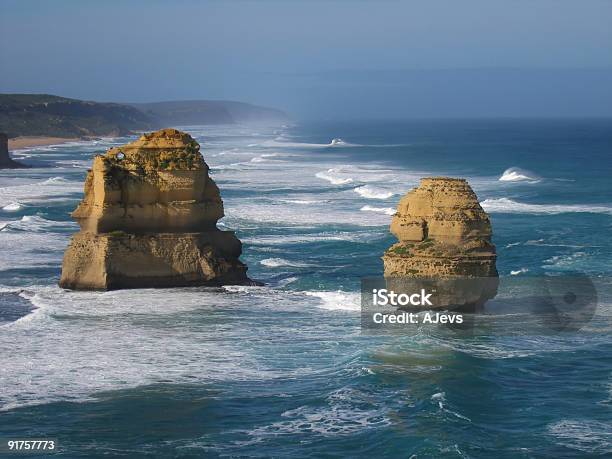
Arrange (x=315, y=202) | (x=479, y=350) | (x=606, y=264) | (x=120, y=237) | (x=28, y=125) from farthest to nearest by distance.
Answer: (x=28, y=125) < (x=315, y=202) < (x=606, y=264) < (x=120, y=237) < (x=479, y=350)

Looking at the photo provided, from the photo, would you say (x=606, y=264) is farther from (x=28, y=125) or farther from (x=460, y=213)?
(x=28, y=125)

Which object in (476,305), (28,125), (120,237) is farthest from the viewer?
(28,125)

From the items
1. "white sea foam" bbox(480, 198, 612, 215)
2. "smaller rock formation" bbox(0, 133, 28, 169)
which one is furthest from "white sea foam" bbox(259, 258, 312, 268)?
"smaller rock formation" bbox(0, 133, 28, 169)

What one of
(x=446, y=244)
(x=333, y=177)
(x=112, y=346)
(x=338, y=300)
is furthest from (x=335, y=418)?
(x=333, y=177)

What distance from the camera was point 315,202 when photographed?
2494 inches

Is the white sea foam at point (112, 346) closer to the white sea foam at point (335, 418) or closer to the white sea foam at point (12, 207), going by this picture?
the white sea foam at point (335, 418)

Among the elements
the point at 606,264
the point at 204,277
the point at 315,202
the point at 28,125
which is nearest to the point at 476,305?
the point at 204,277

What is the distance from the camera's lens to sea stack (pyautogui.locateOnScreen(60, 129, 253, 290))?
119 ft

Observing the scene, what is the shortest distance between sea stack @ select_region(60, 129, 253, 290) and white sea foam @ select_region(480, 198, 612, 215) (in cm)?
2483

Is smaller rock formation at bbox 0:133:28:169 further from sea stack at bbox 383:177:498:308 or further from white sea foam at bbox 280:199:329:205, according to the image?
sea stack at bbox 383:177:498:308

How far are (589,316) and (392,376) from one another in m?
7.97

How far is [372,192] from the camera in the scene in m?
69.4

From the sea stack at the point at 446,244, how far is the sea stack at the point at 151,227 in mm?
7686

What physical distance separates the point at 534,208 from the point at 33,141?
97.5 meters
